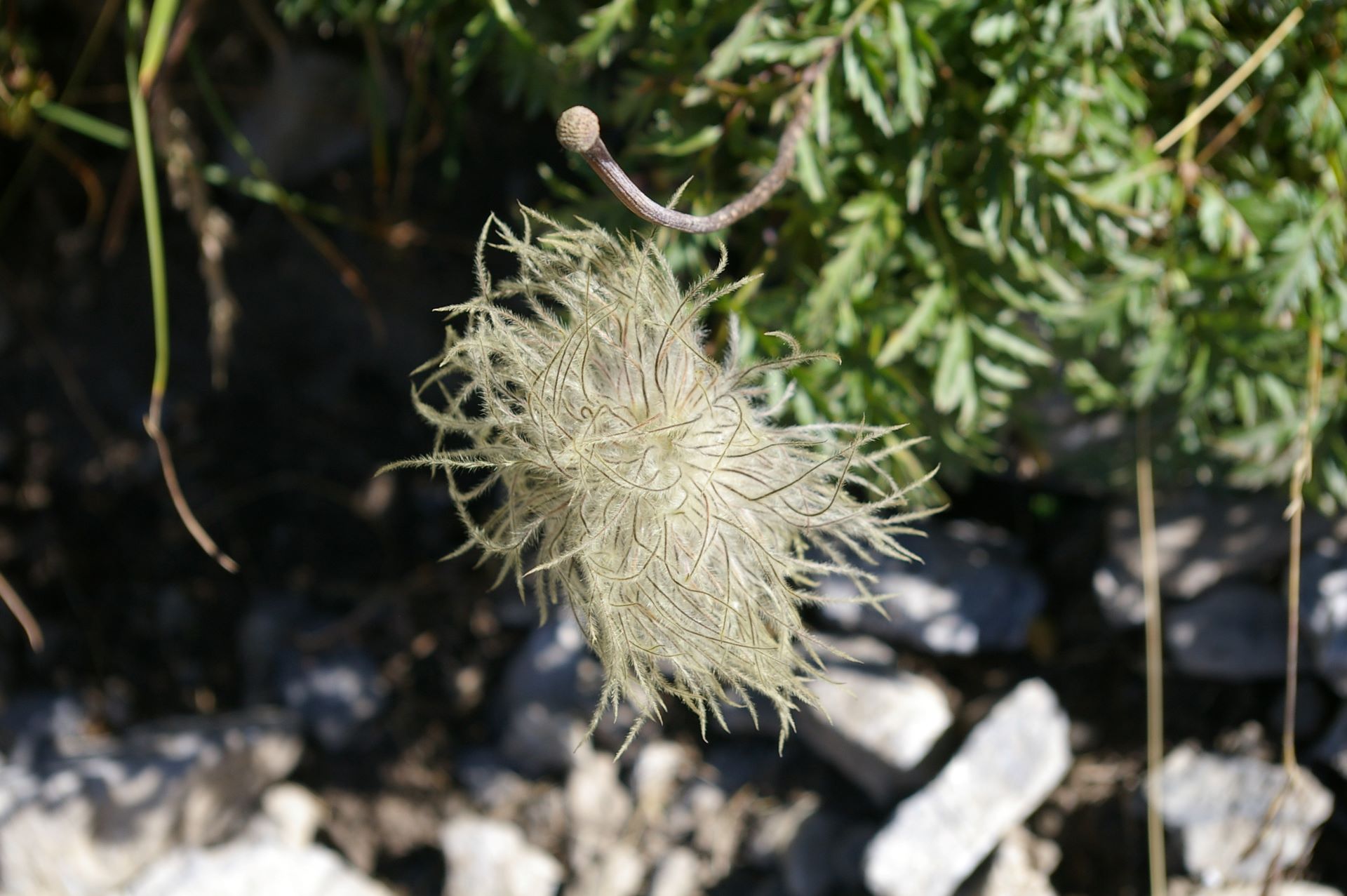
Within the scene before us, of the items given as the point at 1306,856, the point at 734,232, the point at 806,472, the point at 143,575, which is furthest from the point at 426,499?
the point at 1306,856

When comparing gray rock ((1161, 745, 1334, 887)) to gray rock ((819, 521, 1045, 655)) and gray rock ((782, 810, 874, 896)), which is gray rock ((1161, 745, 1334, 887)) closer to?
gray rock ((819, 521, 1045, 655))

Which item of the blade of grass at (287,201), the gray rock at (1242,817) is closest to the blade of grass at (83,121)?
the blade of grass at (287,201)

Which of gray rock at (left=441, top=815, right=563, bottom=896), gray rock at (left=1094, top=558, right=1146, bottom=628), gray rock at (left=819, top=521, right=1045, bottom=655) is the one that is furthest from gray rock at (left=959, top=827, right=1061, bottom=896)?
gray rock at (left=441, top=815, right=563, bottom=896)

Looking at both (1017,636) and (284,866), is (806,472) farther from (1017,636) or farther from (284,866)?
(284,866)

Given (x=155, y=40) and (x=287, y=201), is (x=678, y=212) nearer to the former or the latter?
(x=155, y=40)

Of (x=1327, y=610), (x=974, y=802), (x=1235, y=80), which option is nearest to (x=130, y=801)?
(x=974, y=802)

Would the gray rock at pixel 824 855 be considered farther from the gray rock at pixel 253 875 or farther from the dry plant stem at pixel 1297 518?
the gray rock at pixel 253 875
